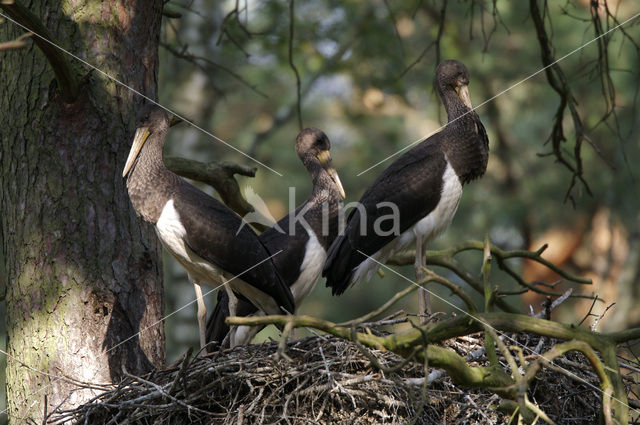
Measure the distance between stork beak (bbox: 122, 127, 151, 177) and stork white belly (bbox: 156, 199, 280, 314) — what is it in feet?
1.07

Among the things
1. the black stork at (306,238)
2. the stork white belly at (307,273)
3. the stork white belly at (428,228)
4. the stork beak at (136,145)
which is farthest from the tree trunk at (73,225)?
the stork white belly at (428,228)

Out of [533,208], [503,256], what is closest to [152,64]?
[503,256]

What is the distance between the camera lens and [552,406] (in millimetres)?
3893

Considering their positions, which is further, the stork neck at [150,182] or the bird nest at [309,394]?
the stork neck at [150,182]

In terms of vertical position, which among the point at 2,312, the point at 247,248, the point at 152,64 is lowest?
the point at 2,312

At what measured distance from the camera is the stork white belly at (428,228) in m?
5.25

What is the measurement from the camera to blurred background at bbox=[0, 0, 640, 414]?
34.4 feet

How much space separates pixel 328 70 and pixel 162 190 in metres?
6.60

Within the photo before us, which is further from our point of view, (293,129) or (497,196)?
(293,129)

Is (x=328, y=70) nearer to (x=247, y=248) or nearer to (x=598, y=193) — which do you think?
(x=598, y=193)

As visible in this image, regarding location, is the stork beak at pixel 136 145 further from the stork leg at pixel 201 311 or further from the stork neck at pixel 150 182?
the stork leg at pixel 201 311

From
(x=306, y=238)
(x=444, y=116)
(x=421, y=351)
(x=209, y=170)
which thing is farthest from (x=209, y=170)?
(x=444, y=116)

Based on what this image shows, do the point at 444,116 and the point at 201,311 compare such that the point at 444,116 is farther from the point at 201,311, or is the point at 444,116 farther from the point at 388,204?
the point at 201,311

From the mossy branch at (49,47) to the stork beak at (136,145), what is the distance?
0.37 m
